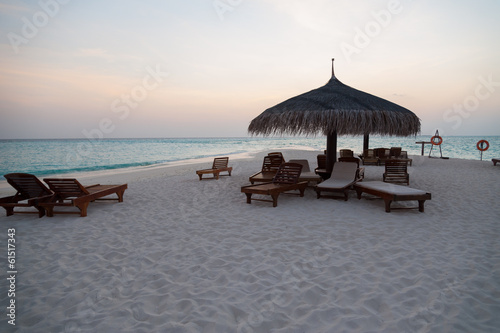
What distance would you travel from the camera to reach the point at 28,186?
480 centimetres

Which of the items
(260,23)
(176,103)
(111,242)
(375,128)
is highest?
(260,23)

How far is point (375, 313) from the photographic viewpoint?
6.61 ft

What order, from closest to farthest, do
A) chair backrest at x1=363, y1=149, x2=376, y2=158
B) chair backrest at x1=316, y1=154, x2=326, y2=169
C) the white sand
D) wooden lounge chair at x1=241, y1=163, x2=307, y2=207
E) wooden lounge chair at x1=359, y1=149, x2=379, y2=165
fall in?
the white sand, wooden lounge chair at x1=241, y1=163, x2=307, y2=207, chair backrest at x1=316, y1=154, x2=326, y2=169, wooden lounge chair at x1=359, y1=149, x2=379, y2=165, chair backrest at x1=363, y1=149, x2=376, y2=158

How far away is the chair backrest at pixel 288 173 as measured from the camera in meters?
6.04

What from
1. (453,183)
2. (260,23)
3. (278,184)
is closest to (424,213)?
(278,184)

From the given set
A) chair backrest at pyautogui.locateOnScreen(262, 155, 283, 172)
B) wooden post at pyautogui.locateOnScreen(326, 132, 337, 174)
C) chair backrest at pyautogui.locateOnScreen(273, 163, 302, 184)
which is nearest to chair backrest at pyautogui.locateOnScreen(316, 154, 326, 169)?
wooden post at pyautogui.locateOnScreen(326, 132, 337, 174)

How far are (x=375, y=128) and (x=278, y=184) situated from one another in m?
→ 2.86

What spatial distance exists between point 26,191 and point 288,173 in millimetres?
5450

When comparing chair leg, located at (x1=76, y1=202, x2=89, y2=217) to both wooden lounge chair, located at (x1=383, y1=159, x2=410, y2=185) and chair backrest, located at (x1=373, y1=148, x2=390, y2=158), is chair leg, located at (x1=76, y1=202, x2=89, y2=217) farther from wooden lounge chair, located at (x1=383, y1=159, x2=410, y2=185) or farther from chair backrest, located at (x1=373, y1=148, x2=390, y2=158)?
chair backrest, located at (x1=373, y1=148, x2=390, y2=158)

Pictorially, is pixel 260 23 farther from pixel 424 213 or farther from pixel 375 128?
pixel 424 213

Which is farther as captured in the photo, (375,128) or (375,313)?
(375,128)

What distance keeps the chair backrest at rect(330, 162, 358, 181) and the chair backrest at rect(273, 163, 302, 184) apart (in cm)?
121

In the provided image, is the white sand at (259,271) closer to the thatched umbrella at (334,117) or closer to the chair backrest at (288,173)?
the chair backrest at (288,173)

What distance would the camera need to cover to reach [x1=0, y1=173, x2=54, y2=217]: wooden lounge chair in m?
4.62
